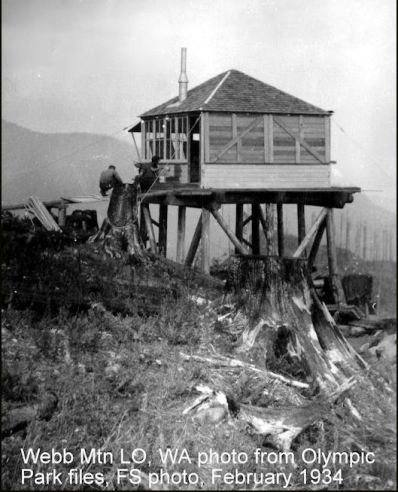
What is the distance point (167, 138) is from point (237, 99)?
2.29m

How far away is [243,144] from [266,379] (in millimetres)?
11387

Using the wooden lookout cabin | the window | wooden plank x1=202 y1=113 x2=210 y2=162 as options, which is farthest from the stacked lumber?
the window

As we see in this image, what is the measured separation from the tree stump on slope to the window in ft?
34.1

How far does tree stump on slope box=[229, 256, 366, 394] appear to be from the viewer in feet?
25.3

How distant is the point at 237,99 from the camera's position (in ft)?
59.7

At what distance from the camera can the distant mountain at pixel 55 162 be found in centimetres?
6800

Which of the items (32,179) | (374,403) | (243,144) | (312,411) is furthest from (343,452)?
(32,179)

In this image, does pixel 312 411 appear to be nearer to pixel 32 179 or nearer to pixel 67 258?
pixel 67 258

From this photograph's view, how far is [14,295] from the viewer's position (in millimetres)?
7879

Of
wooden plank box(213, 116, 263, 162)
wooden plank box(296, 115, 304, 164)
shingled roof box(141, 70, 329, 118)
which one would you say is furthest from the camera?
wooden plank box(296, 115, 304, 164)

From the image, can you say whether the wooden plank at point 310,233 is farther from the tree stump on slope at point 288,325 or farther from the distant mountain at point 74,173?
the distant mountain at point 74,173

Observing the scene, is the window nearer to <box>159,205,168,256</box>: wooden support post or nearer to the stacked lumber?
<box>159,205,168,256</box>: wooden support post

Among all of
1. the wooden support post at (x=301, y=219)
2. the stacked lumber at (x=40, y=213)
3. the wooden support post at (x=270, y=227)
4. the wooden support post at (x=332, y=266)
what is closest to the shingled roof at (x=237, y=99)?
the wooden support post at (x=270, y=227)

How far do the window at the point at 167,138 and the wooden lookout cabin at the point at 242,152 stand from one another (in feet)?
0.09
